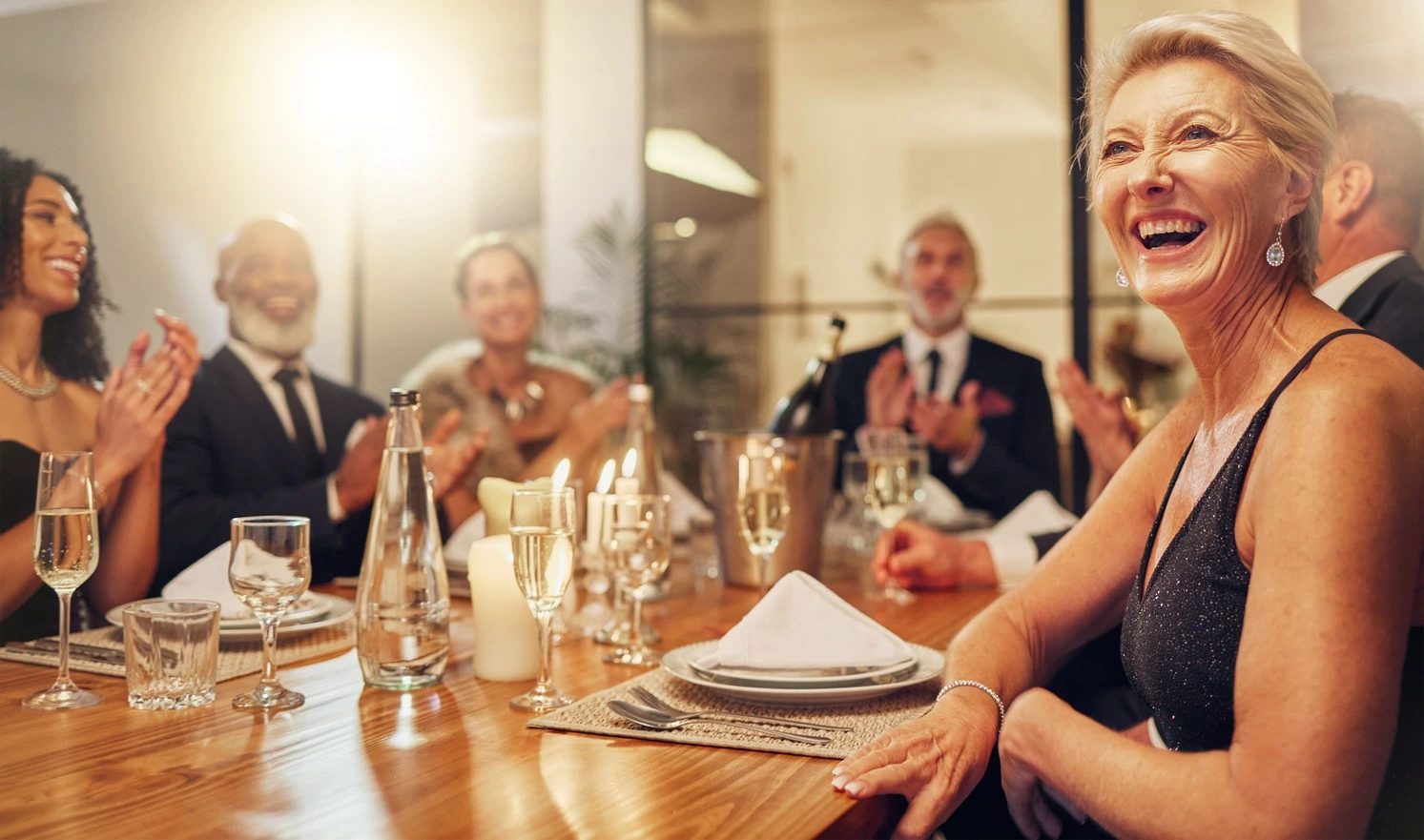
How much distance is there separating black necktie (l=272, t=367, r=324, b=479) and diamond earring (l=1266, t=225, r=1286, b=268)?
1739 mm

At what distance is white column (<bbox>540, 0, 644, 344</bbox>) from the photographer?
436cm

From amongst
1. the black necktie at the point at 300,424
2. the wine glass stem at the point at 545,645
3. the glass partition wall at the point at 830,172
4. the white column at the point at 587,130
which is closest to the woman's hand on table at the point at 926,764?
the wine glass stem at the point at 545,645

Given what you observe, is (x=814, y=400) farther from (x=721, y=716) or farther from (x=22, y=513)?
(x=22, y=513)

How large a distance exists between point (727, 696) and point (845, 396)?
9.73 ft

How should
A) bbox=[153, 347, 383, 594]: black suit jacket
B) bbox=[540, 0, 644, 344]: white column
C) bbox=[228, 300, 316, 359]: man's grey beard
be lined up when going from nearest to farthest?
bbox=[153, 347, 383, 594]: black suit jacket < bbox=[228, 300, 316, 359]: man's grey beard < bbox=[540, 0, 644, 344]: white column

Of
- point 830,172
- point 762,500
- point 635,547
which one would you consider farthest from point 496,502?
point 830,172

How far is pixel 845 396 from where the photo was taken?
4.19m

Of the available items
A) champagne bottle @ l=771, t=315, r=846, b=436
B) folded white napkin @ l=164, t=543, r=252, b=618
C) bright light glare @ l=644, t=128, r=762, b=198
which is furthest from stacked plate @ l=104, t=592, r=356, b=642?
bright light glare @ l=644, t=128, r=762, b=198

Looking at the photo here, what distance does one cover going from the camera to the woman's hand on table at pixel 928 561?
6.43 ft

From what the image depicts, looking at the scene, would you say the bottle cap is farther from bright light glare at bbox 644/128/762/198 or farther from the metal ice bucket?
bright light glare at bbox 644/128/762/198

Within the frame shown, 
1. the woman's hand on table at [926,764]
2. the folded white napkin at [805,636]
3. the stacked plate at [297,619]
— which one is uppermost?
the folded white napkin at [805,636]

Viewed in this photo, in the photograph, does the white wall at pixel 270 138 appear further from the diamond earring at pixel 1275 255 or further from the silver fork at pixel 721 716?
the diamond earring at pixel 1275 255

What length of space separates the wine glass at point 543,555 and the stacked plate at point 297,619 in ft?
1.29

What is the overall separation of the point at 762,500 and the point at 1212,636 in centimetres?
71
